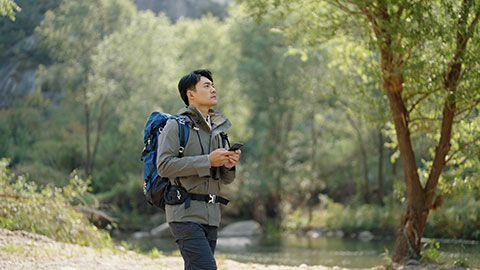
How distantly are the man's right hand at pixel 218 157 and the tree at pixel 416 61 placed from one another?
4084 mm

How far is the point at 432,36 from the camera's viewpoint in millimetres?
6445

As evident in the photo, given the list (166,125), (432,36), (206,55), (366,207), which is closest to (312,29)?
(432,36)

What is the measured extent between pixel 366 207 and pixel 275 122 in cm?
743

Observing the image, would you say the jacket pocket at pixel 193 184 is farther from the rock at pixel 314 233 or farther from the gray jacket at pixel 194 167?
the rock at pixel 314 233

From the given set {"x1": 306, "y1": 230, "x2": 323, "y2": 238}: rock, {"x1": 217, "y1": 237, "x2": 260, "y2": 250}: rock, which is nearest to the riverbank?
{"x1": 217, "y1": 237, "x2": 260, "y2": 250}: rock

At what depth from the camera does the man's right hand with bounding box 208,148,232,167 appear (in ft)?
10.4

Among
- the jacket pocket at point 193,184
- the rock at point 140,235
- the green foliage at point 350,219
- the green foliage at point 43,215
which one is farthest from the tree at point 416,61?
the rock at point 140,235

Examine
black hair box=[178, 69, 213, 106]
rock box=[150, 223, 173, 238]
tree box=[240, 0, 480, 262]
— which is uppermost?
tree box=[240, 0, 480, 262]

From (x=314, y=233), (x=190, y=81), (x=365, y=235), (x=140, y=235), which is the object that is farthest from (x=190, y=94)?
(x=314, y=233)

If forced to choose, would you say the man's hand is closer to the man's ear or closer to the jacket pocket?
the jacket pocket

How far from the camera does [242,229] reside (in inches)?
852

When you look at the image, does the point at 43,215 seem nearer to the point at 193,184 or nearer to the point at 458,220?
the point at 193,184

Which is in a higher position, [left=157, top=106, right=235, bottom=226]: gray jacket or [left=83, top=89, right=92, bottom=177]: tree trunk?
[left=83, top=89, right=92, bottom=177]: tree trunk

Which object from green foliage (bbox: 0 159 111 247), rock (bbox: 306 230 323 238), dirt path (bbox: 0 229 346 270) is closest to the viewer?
dirt path (bbox: 0 229 346 270)
